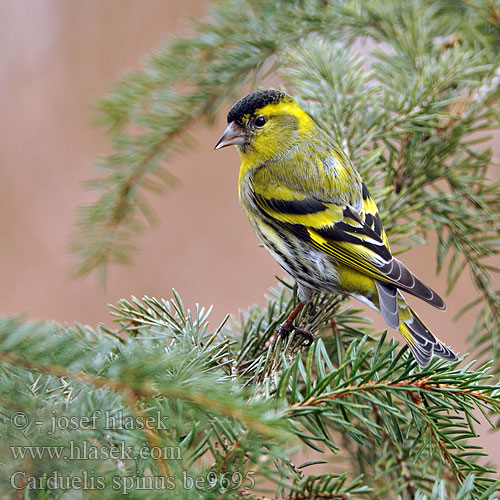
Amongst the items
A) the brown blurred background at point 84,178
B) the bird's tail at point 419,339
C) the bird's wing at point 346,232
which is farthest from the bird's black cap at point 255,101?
the brown blurred background at point 84,178

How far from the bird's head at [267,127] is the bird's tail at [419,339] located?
599mm

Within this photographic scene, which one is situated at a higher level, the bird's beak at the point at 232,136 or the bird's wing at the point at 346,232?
the bird's beak at the point at 232,136

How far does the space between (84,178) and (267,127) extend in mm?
1680

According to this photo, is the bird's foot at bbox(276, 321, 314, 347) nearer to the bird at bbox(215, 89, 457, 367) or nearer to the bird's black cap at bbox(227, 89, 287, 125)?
the bird at bbox(215, 89, 457, 367)

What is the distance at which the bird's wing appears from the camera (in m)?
1.30

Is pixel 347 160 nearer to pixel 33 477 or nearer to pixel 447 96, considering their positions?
pixel 447 96

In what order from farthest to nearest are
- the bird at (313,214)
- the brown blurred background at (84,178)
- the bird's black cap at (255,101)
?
the brown blurred background at (84,178)
the bird's black cap at (255,101)
the bird at (313,214)

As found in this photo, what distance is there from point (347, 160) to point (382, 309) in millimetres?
405

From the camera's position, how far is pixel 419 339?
1.12m

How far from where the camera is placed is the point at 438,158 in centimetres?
143

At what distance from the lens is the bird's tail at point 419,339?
0.98 m

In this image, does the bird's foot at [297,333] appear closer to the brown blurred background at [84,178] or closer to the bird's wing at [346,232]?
the bird's wing at [346,232]

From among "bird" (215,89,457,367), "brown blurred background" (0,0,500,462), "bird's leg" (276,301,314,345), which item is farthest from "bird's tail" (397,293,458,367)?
"brown blurred background" (0,0,500,462)

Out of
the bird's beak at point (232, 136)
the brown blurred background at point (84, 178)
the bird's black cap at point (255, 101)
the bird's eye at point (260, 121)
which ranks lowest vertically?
the brown blurred background at point (84, 178)
